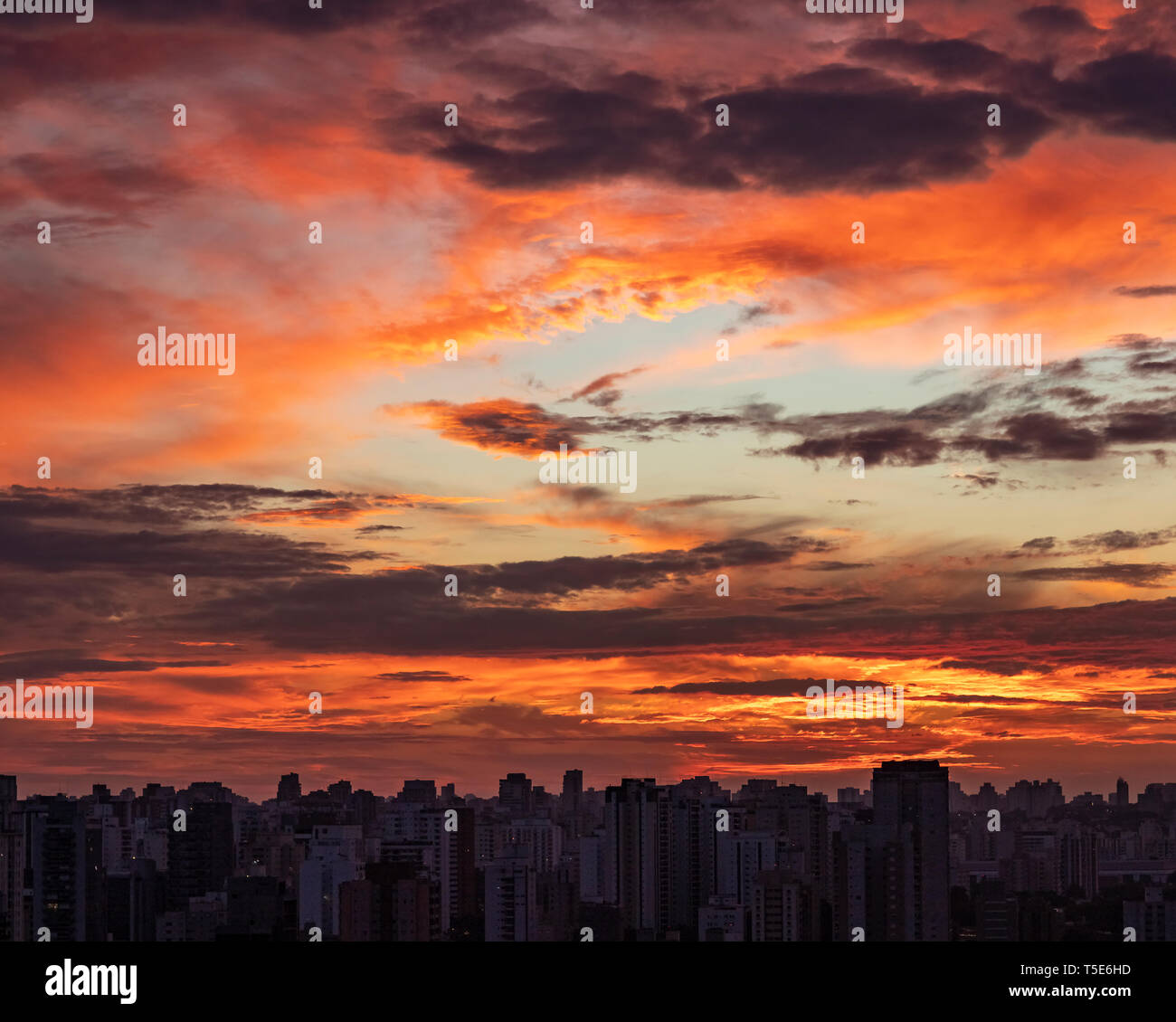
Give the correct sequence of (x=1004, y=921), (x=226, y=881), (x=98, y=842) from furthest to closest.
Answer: (x=98, y=842) < (x=226, y=881) < (x=1004, y=921)

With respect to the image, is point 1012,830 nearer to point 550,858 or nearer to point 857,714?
point 857,714

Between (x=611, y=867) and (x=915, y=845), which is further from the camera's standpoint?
(x=611, y=867)

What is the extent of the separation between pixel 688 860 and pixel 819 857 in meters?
6.32

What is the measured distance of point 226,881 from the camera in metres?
58.5

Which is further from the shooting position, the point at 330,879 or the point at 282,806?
the point at 282,806

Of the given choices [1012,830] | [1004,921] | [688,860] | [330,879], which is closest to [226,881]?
[330,879]

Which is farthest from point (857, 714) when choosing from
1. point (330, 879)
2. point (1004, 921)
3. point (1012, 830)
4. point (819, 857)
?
point (330, 879)

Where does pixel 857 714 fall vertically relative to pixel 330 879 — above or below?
above
